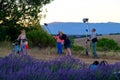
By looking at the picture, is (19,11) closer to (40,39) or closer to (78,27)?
→ (40,39)

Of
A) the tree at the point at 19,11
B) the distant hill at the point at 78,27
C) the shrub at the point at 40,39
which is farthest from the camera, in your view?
the distant hill at the point at 78,27

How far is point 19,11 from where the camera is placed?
42062 mm

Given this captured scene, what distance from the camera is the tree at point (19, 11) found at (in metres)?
41.9

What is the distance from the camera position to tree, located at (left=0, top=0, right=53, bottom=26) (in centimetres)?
4191

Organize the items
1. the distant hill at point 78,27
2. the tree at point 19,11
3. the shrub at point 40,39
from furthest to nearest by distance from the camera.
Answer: the distant hill at point 78,27 < the tree at point 19,11 < the shrub at point 40,39

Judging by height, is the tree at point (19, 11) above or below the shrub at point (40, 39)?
above

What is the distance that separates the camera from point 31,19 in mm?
42781

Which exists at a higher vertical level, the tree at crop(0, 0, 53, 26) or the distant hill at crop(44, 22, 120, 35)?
the tree at crop(0, 0, 53, 26)

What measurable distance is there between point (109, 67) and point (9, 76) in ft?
7.47

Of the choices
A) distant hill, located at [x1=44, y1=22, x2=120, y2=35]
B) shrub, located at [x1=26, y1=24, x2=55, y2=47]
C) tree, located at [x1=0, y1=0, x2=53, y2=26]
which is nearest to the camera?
shrub, located at [x1=26, y1=24, x2=55, y2=47]

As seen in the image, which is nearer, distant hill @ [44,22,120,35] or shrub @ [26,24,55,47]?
shrub @ [26,24,55,47]

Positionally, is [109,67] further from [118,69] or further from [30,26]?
[30,26]

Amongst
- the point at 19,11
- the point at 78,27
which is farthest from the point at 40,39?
the point at 78,27

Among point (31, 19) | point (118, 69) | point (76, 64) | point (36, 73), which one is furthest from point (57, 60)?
point (31, 19)
